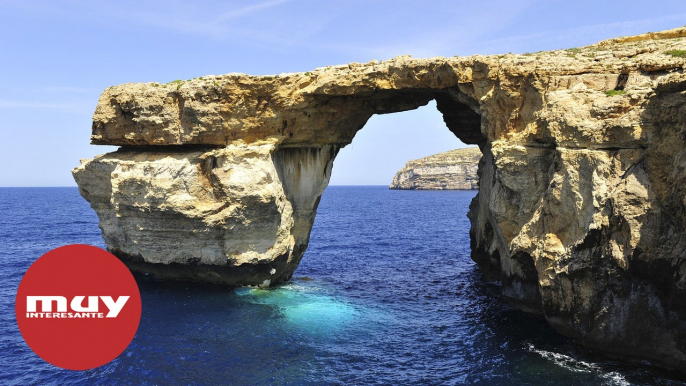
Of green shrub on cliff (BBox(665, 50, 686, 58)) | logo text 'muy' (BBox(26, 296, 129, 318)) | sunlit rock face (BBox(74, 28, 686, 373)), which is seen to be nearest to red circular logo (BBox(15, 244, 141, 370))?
logo text 'muy' (BBox(26, 296, 129, 318))

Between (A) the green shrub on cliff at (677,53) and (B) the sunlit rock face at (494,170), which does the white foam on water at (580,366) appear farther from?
(A) the green shrub on cliff at (677,53)

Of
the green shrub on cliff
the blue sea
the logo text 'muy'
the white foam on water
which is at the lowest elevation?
the white foam on water

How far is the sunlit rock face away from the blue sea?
1697mm

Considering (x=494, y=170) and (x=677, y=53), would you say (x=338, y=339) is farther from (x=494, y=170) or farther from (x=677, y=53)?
(x=677, y=53)

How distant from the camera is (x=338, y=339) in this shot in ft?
79.3

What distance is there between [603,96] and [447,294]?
16397 mm

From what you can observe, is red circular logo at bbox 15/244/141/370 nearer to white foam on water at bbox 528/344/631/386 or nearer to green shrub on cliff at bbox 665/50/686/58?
white foam on water at bbox 528/344/631/386

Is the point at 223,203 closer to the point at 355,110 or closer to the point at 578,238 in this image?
the point at 355,110

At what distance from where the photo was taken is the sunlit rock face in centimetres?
1930

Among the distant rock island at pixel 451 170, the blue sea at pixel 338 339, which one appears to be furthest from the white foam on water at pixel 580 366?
the distant rock island at pixel 451 170

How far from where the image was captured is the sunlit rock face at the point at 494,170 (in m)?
19.3

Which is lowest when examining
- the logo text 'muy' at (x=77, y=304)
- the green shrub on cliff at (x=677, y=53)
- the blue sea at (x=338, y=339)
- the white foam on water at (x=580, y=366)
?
the white foam on water at (x=580, y=366)

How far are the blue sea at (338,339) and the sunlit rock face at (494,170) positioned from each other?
1.70 meters

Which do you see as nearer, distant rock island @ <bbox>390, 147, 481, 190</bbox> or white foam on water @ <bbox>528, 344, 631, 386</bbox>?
white foam on water @ <bbox>528, 344, 631, 386</bbox>
